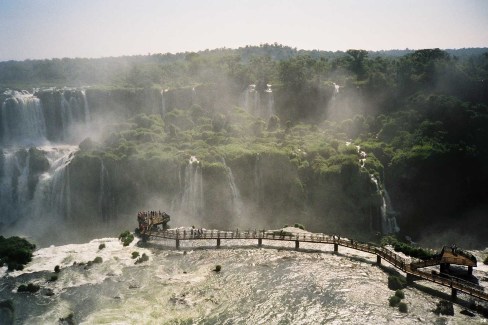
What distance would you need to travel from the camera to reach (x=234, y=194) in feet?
240

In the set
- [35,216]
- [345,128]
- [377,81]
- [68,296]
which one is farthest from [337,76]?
[68,296]

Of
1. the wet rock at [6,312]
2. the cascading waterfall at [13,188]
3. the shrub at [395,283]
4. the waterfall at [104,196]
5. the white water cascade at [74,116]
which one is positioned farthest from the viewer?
the white water cascade at [74,116]

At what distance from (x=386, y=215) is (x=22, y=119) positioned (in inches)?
3170

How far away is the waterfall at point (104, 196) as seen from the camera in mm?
72812

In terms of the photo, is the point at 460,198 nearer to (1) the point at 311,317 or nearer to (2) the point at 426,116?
(2) the point at 426,116

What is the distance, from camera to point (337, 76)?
12212cm

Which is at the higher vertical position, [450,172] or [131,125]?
[131,125]

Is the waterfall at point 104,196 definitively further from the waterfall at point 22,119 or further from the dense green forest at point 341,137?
the waterfall at point 22,119

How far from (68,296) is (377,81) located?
9183 cm

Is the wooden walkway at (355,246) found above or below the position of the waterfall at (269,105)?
below

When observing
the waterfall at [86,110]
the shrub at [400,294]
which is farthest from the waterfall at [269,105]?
the shrub at [400,294]

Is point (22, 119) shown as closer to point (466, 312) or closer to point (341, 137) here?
point (341, 137)

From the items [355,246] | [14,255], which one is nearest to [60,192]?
[14,255]

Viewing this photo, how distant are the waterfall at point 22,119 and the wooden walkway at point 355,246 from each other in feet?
166
